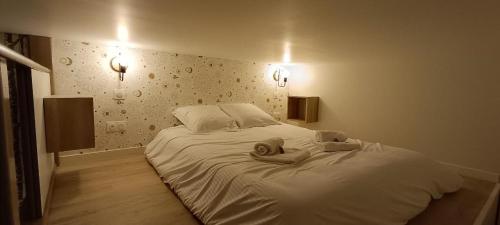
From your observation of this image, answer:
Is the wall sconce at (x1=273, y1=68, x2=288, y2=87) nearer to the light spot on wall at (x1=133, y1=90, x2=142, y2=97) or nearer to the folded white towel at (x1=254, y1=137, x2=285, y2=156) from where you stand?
the light spot on wall at (x1=133, y1=90, x2=142, y2=97)

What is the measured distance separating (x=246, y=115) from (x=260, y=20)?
1.76m

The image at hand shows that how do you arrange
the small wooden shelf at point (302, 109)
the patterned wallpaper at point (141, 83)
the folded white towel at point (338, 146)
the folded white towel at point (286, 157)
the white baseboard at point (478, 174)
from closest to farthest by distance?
the folded white towel at point (286, 157)
the folded white towel at point (338, 146)
the white baseboard at point (478, 174)
the patterned wallpaper at point (141, 83)
the small wooden shelf at point (302, 109)

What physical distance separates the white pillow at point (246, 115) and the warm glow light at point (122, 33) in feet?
4.87

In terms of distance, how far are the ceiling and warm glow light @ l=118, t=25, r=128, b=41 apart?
4 centimetres

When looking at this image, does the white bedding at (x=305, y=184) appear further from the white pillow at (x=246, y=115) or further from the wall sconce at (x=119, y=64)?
the wall sconce at (x=119, y=64)

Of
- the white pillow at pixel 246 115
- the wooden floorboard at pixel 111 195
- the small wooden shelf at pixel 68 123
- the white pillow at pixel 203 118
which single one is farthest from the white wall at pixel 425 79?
the small wooden shelf at pixel 68 123

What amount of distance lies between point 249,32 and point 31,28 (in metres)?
1.84

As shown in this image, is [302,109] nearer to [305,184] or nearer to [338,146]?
[338,146]

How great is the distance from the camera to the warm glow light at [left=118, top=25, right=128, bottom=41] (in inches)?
73.9

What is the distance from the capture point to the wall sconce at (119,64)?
270cm

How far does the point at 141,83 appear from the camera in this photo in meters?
2.92

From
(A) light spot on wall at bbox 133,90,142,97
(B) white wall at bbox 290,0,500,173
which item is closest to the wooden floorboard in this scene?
(A) light spot on wall at bbox 133,90,142,97

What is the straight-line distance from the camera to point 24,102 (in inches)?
55.5

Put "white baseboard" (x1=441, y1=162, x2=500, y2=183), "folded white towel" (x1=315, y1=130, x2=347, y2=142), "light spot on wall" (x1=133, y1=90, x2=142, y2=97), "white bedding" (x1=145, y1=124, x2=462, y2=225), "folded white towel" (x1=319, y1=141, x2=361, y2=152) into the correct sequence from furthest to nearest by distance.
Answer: "light spot on wall" (x1=133, y1=90, x2=142, y2=97), "white baseboard" (x1=441, y1=162, x2=500, y2=183), "folded white towel" (x1=315, y1=130, x2=347, y2=142), "folded white towel" (x1=319, y1=141, x2=361, y2=152), "white bedding" (x1=145, y1=124, x2=462, y2=225)
